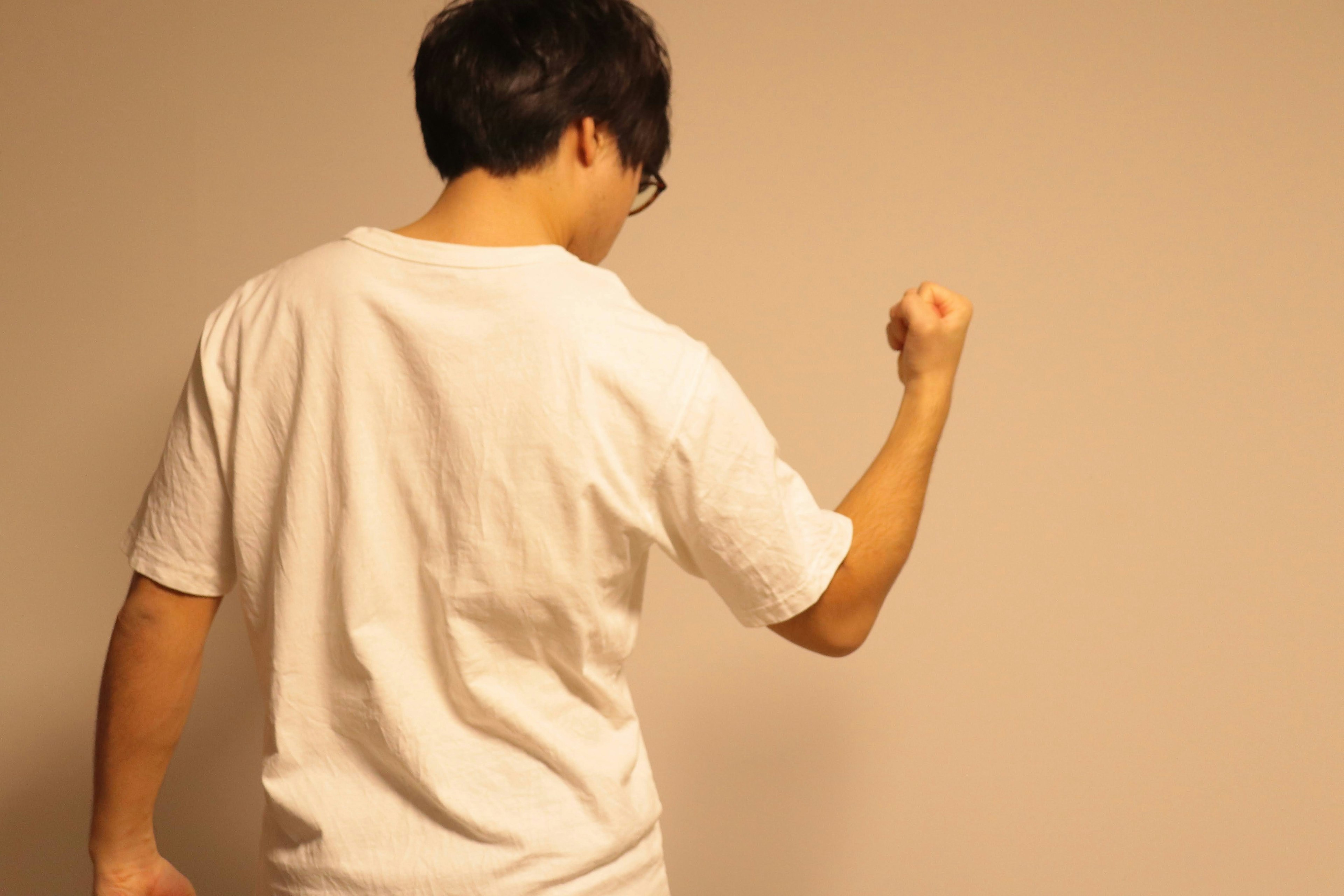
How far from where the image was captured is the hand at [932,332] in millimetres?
842

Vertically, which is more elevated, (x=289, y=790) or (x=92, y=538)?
(x=289, y=790)

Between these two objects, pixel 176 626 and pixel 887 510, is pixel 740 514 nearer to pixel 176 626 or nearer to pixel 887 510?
pixel 887 510

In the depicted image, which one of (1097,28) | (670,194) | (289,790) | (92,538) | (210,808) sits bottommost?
(210,808)

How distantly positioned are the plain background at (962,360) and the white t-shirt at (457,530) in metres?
→ 0.70

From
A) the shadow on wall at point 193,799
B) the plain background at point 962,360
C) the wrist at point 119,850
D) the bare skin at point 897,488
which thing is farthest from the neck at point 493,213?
the shadow on wall at point 193,799

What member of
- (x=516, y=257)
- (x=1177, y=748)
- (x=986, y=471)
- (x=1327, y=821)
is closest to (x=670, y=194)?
(x=986, y=471)

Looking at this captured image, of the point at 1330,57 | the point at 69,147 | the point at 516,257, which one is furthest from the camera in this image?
the point at 69,147

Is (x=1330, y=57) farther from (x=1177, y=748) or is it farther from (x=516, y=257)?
(x=516, y=257)

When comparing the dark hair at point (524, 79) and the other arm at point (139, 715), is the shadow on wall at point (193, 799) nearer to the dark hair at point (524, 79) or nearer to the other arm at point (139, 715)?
the other arm at point (139, 715)

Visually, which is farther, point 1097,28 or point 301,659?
point 1097,28

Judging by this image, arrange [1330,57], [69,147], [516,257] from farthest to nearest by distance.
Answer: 1. [69,147]
2. [1330,57]
3. [516,257]

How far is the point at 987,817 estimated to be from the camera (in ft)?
A: 4.70

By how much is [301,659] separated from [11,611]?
103 cm

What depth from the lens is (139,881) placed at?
33.2 inches
